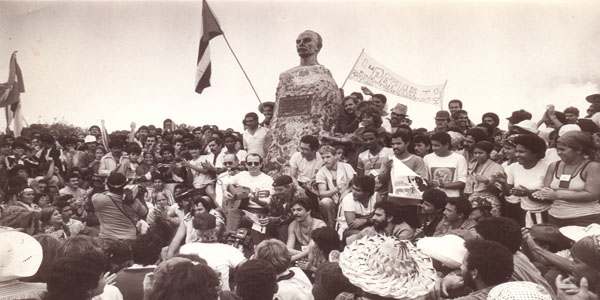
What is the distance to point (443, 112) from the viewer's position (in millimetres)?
11195

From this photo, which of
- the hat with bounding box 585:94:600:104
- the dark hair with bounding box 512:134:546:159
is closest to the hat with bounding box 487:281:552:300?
the dark hair with bounding box 512:134:546:159

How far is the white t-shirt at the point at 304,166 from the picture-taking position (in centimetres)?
980

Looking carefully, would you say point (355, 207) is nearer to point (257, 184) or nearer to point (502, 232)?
point (257, 184)

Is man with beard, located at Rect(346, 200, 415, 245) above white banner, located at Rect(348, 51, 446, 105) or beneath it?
beneath

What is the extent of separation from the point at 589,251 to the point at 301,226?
13.7 feet

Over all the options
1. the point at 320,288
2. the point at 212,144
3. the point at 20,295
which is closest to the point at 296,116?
the point at 212,144

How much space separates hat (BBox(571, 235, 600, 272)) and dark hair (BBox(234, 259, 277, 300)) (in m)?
2.04

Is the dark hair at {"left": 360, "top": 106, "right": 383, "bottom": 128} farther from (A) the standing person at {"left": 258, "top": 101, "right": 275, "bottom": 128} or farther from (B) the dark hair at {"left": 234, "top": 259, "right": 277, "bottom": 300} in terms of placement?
(B) the dark hair at {"left": 234, "top": 259, "right": 277, "bottom": 300}

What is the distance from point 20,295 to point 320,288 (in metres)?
1.95

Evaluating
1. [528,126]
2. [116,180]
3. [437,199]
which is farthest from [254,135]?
[437,199]

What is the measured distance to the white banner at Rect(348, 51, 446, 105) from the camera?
13125 mm

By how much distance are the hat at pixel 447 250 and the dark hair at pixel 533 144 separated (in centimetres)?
328

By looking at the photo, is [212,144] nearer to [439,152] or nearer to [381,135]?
[381,135]

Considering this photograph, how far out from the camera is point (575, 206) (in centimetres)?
630
